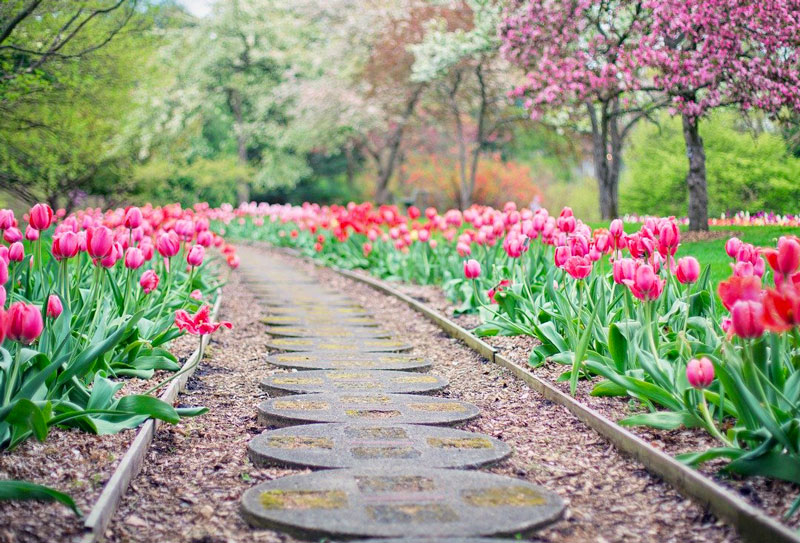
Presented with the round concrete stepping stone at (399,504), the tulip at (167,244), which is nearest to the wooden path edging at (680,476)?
the round concrete stepping stone at (399,504)

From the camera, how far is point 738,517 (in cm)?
290

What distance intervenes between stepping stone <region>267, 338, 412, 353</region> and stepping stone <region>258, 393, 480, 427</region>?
5.67 feet

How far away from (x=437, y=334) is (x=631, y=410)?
3.54m

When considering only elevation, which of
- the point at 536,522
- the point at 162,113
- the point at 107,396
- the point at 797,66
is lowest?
the point at 536,522

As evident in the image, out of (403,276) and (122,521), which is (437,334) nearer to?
(403,276)

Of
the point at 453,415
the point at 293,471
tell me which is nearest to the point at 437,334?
the point at 453,415

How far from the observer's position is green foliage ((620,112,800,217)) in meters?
11.8

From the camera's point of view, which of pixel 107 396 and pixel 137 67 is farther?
pixel 137 67

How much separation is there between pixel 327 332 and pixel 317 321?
29.8 inches

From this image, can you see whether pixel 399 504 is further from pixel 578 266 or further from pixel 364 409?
pixel 578 266

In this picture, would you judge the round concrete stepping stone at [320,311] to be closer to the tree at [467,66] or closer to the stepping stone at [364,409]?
the stepping stone at [364,409]

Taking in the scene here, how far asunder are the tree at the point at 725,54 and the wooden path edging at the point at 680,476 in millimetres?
6709

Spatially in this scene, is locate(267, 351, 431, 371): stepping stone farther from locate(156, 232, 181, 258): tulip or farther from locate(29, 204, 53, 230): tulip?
locate(29, 204, 53, 230): tulip

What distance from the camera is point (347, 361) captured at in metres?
6.21
